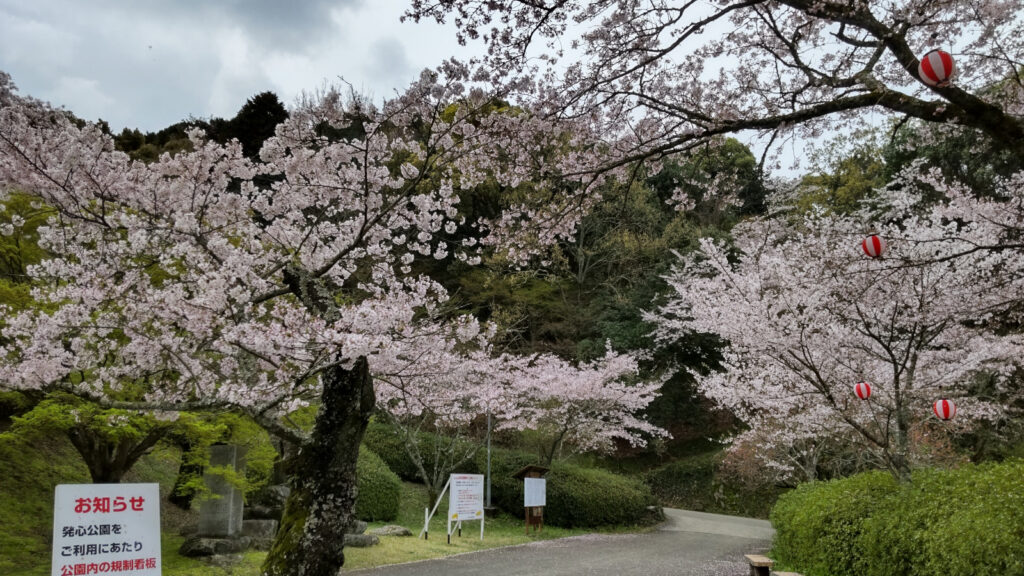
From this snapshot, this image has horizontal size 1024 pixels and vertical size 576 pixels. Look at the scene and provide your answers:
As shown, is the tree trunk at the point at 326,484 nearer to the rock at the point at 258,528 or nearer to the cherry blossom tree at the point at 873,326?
the cherry blossom tree at the point at 873,326

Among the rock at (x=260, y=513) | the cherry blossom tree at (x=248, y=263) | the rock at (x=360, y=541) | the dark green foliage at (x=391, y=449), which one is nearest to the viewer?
the cherry blossom tree at (x=248, y=263)

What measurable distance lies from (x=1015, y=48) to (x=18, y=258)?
40.1 ft

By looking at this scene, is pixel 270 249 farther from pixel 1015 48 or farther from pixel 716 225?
pixel 716 225

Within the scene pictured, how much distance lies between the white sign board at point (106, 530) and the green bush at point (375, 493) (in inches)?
318

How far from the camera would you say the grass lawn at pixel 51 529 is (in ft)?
25.4

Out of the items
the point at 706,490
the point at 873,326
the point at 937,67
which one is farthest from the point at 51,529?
the point at 706,490

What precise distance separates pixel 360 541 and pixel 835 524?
7060mm

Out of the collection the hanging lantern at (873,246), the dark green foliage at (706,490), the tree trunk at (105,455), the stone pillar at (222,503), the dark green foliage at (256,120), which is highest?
the dark green foliage at (256,120)

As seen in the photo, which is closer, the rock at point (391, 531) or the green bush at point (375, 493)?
the rock at point (391, 531)

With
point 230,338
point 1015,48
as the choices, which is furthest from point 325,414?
point 1015,48

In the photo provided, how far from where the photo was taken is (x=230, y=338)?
5.07m

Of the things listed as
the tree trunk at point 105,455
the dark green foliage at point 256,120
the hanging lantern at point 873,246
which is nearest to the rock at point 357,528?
the tree trunk at point 105,455

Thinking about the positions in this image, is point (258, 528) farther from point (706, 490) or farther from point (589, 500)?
point (706, 490)

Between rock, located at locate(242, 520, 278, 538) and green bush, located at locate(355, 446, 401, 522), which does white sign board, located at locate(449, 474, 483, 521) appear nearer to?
green bush, located at locate(355, 446, 401, 522)
